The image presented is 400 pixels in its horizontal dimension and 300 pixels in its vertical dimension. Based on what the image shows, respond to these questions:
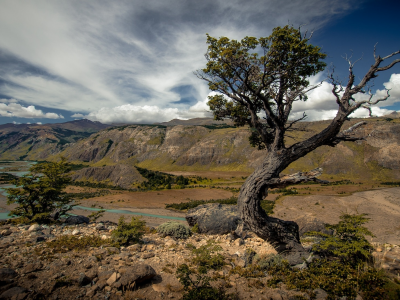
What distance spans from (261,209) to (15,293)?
7456 millimetres

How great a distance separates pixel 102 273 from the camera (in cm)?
643

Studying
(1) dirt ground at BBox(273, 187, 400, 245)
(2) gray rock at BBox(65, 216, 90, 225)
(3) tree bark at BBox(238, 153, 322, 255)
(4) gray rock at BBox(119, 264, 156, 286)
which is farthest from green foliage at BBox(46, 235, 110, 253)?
(1) dirt ground at BBox(273, 187, 400, 245)

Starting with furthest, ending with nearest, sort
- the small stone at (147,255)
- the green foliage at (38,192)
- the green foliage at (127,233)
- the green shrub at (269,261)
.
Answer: the green foliage at (38,192), the green foliage at (127,233), the small stone at (147,255), the green shrub at (269,261)

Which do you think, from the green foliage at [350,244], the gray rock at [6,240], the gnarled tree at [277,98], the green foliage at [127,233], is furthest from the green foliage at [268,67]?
the gray rock at [6,240]

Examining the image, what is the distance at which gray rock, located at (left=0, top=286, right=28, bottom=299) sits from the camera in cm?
492

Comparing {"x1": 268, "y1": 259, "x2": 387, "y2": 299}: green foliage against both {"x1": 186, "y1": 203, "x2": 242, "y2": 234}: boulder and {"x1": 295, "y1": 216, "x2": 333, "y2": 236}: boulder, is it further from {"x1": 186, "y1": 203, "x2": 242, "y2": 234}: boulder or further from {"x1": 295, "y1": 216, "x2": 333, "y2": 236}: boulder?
{"x1": 295, "y1": 216, "x2": 333, "y2": 236}: boulder

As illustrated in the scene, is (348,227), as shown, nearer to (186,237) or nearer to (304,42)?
(304,42)

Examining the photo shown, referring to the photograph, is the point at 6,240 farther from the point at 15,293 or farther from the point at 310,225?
the point at 310,225

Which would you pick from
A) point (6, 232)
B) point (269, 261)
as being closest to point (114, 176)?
point (6, 232)

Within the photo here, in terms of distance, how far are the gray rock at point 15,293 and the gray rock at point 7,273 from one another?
0.86m

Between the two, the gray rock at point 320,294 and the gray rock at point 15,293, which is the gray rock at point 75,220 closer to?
the gray rock at point 15,293

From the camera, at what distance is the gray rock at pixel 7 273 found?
5731mm

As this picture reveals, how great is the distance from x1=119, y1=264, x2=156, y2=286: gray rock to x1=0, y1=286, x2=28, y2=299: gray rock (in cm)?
230

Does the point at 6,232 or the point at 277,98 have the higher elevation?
the point at 277,98
